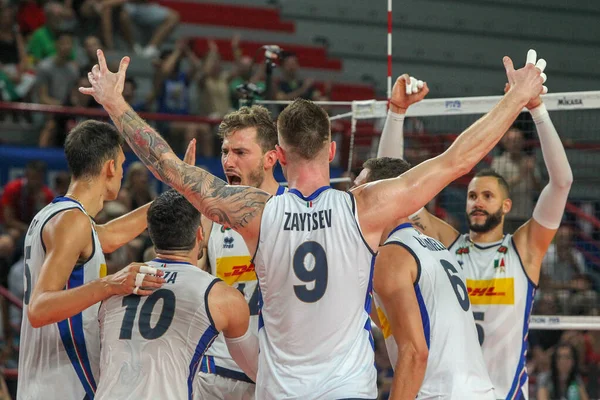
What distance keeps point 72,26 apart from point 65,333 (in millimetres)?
11436

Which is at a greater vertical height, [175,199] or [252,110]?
[252,110]

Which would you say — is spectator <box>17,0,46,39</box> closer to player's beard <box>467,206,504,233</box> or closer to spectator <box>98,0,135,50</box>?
spectator <box>98,0,135,50</box>

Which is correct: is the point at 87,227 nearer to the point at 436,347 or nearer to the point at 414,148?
the point at 436,347

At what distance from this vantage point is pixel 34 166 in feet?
39.4

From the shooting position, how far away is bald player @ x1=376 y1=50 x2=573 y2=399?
21.0 feet

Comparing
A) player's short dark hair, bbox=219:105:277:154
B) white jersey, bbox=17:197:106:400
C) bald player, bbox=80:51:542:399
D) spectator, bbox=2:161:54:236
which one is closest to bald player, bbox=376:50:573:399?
player's short dark hair, bbox=219:105:277:154

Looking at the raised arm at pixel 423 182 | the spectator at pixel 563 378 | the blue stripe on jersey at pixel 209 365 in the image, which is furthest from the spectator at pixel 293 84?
the raised arm at pixel 423 182

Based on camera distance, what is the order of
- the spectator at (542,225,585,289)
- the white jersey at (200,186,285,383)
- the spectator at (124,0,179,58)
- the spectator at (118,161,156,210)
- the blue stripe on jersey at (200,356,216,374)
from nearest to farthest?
the white jersey at (200,186,285,383) < the blue stripe on jersey at (200,356,216,374) < the spectator at (118,161,156,210) < the spectator at (542,225,585,289) < the spectator at (124,0,179,58)

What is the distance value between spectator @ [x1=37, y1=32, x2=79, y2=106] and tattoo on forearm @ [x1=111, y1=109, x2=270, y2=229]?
31.1 ft

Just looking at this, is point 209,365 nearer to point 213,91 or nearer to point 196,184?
point 196,184

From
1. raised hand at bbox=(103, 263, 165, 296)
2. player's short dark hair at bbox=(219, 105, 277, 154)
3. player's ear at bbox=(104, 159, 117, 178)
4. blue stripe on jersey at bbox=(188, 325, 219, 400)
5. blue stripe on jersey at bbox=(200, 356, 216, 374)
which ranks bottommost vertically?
blue stripe on jersey at bbox=(200, 356, 216, 374)

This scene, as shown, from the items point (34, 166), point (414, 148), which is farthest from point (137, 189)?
point (414, 148)

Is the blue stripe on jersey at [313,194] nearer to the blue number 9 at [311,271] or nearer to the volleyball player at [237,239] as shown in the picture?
the blue number 9 at [311,271]

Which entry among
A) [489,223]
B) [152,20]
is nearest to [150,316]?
[489,223]
